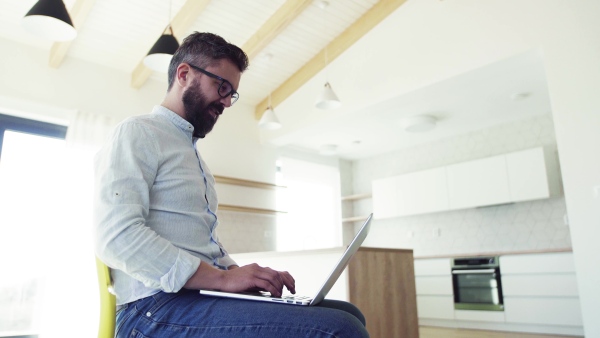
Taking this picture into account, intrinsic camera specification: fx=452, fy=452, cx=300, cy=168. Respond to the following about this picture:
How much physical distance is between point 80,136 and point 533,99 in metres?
4.93

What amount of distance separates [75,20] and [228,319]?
13.7ft

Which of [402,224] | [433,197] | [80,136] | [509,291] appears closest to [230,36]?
[80,136]

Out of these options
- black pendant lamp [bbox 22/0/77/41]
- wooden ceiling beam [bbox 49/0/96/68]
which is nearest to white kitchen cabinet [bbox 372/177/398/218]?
wooden ceiling beam [bbox 49/0/96/68]

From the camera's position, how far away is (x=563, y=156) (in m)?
3.44

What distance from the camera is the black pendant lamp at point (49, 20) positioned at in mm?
2854

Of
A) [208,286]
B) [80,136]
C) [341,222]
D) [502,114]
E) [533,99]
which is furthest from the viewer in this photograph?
[341,222]

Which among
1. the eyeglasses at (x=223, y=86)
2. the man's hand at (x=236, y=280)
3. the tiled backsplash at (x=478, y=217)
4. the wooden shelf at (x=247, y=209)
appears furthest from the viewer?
the wooden shelf at (x=247, y=209)

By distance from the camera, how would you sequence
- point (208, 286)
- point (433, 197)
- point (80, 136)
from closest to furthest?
point (208, 286) → point (80, 136) → point (433, 197)

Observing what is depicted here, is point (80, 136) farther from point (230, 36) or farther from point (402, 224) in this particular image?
point (402, 224)

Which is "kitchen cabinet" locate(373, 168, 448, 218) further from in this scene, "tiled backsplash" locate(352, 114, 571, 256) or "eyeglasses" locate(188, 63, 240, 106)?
"eyeglasses" locate(188, 63, 240, 106)

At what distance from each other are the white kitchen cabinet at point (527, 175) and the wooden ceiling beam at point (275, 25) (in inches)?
117

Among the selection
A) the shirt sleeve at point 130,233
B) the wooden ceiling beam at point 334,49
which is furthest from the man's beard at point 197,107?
the wooden ceiling beam at point 334,49

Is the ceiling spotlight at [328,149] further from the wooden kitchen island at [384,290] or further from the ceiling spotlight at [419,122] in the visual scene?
the wooden kitchen island at [384,290]

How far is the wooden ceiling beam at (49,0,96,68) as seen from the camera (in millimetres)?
4078
